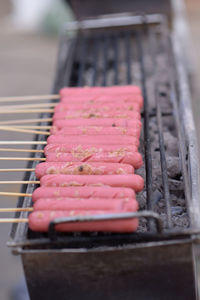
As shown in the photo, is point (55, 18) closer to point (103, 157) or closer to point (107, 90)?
point (107, 90)

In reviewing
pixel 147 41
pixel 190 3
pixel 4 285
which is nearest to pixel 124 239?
pixel 4 285

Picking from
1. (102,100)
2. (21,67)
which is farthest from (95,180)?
(21,67)

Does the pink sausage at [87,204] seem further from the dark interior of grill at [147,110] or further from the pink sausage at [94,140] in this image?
the pink sausage at [94,140]

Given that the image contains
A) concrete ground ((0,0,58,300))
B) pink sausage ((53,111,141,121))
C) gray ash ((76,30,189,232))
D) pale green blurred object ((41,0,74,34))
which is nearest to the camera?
gray ash ((76,30,189,232))

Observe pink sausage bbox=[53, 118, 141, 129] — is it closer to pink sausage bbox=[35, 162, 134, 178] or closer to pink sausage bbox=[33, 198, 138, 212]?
pink sausage bbox=[35, 162, 134, 178]

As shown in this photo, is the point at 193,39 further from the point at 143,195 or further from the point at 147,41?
the point at 143,195

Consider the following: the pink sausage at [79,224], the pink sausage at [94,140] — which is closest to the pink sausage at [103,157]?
the pink sausage at [94,140]

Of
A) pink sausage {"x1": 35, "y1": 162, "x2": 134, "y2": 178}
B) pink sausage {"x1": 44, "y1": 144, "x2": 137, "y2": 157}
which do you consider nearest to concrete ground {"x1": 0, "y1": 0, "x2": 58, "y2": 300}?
pink sausage {"x1": 44, "y1": 144, "x2": 137, "y2": 157}
